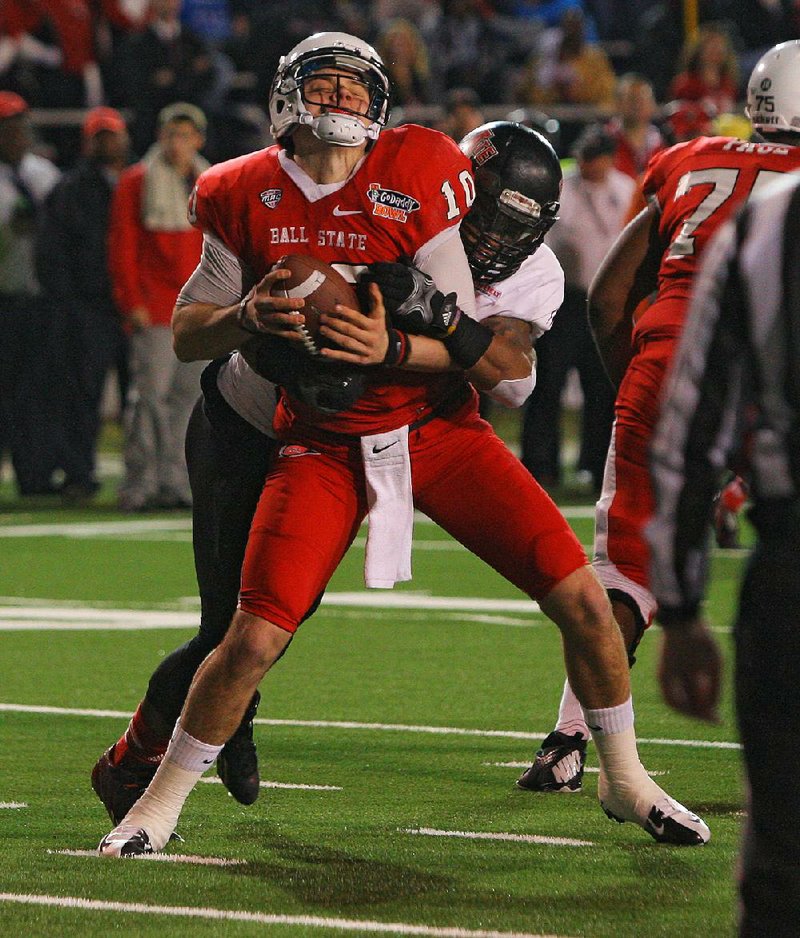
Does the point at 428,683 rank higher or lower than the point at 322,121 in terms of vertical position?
lower

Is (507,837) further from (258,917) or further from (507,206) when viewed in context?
(507,206)

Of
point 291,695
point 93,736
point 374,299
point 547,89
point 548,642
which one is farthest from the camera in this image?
point 547,89

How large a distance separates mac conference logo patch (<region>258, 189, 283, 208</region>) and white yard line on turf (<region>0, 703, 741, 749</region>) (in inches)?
89.2

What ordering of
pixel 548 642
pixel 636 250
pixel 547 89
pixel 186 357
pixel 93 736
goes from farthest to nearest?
pixel 547 89, pixel 548 642, pixel 93 736, pixel 636 250, pixel 186 357

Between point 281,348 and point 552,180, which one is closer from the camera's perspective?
point 281,348

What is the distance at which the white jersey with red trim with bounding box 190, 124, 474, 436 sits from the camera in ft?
16.2

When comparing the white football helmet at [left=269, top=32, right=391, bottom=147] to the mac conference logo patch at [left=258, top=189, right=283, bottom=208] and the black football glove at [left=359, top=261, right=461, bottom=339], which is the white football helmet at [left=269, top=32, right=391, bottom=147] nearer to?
the mac conference logo patch at [left=258, top=189, right=283, bottom=208]

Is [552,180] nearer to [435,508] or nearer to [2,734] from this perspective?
[435,508]

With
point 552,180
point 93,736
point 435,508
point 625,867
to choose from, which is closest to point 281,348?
point 435,508

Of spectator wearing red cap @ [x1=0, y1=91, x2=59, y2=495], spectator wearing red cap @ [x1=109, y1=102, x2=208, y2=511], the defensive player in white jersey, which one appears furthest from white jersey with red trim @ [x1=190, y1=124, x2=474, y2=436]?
spectator wearing red cap @ [x1=0, y1=91, x2=59, y2=495]

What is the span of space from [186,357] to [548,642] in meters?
3.69

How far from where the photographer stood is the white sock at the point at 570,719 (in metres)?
5.95

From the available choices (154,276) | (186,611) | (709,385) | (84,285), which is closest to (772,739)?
(709,385)

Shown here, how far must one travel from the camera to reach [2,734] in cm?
665
